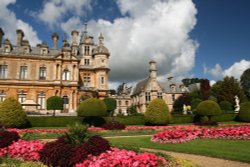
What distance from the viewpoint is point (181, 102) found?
54250mm

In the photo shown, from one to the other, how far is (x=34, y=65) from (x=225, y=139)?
1288 inches

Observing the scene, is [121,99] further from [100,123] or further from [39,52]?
[100,123]

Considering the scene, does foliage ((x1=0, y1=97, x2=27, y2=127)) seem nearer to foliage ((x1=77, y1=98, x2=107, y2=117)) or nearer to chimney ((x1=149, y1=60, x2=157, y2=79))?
foliage ((x1=77, y1=98, x2=107, y2=117))

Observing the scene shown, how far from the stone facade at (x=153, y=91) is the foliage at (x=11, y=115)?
114ft

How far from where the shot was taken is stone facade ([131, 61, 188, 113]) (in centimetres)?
5334

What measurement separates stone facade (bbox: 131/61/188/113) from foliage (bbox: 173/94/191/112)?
8.81 feet

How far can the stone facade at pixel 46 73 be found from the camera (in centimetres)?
3638

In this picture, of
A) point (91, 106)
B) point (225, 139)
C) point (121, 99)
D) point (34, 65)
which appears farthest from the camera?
point (121, 99)

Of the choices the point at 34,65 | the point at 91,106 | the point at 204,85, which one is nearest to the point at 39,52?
the point at 34,65

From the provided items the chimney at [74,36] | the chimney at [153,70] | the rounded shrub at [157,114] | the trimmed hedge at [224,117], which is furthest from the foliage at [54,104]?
the chimney at [153,70]

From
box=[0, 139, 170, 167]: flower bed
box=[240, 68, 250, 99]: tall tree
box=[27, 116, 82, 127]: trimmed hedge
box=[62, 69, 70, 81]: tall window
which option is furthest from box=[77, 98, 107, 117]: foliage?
box=[240, 68, 250, 99]: tall tree

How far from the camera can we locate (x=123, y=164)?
20.6 ft

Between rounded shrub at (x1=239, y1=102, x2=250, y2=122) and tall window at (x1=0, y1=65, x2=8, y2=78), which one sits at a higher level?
tall window at (x1=0, y1=65, x2=8, y2=78)

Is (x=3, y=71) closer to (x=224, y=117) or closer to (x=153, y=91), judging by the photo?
(x=153, y=91)
